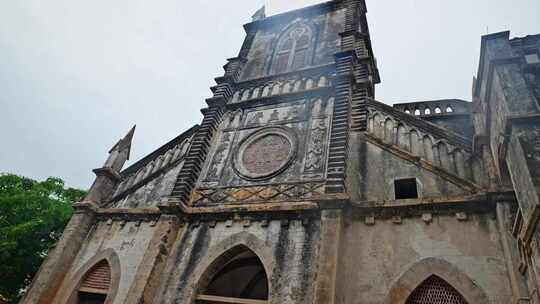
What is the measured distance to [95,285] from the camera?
32.7 ft

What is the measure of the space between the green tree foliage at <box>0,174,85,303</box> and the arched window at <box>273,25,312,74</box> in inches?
534

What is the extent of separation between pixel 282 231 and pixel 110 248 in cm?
549

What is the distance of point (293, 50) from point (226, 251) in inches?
388

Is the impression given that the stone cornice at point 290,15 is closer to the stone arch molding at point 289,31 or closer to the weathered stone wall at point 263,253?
the stone arch molding at point 289,31

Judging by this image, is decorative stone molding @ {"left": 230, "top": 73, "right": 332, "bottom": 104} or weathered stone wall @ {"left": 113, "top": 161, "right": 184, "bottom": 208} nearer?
weathered stone wall @ {"left": 113, "top": 161, "right": 184, "bottom": 208}

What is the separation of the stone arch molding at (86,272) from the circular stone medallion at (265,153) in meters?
4.41

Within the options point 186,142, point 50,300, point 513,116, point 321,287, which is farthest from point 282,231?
point 50,300

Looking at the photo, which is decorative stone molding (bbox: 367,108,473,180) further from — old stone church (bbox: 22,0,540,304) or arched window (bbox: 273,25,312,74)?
arched window (bbox: 273,25,312,74)

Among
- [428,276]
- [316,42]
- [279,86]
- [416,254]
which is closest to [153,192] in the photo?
[279,86]

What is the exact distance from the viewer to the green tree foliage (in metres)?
15.7

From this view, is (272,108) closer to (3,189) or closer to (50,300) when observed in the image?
(50,300)

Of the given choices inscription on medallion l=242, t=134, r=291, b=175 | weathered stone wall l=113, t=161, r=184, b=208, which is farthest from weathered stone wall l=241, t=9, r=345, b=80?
weathered stone wall l=113, t=161, r=184, b=208

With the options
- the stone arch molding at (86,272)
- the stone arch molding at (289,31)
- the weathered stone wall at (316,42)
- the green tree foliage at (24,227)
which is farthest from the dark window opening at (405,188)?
the green tree foliage at (24,227)

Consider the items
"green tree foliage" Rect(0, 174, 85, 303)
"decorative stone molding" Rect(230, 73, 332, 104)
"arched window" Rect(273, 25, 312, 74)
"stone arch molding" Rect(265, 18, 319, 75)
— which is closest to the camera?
"decorative stone molding" Rect(230, 73, 332, 104)
